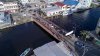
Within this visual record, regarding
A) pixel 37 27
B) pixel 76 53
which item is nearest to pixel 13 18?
pixel 37 27

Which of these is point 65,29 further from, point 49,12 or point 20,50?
point 20,50

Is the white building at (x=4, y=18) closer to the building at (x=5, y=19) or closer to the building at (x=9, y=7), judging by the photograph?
the building at (x=5, y=19)

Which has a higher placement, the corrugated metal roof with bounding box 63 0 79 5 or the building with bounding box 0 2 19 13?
the corrugated metal roof with bounding box 63 0 79 5

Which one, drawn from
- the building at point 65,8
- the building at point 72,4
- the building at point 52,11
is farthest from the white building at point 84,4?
the building at point 52,11

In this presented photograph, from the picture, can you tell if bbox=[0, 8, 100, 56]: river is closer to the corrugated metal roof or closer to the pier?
the pier

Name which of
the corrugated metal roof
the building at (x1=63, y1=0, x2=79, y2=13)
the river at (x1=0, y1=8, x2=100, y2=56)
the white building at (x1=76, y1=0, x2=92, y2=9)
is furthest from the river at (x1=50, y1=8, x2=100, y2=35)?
the corrugated metal roof

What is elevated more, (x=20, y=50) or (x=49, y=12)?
(x=49, y=12)
